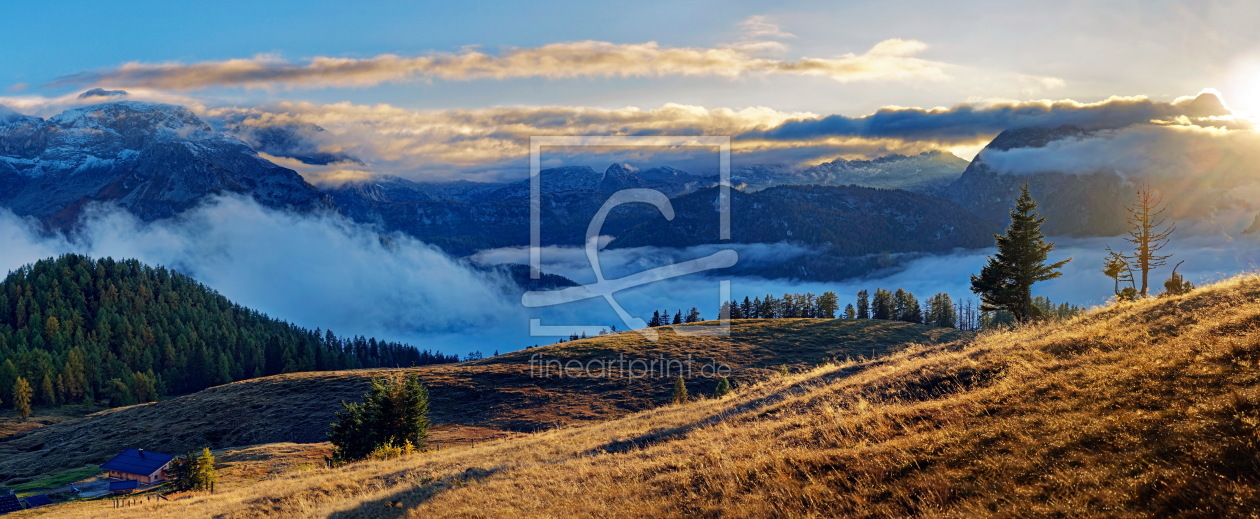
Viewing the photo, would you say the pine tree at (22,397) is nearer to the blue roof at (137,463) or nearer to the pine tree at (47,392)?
the pine tree at (47,392)

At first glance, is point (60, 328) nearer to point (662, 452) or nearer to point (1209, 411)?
point (662, 452)

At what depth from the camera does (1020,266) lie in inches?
1923

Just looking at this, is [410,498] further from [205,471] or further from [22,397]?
[22,397]

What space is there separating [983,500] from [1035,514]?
0.83m

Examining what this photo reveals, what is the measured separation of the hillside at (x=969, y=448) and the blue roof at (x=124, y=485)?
4471 centimetres

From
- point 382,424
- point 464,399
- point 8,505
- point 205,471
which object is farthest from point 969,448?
point 464,399

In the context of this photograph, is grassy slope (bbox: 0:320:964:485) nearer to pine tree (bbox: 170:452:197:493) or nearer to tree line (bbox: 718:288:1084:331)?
tree line (bbox: 718:288:1084:331)

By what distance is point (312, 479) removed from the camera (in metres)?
26.7

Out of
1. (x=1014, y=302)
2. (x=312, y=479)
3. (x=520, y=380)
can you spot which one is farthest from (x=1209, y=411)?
(x=520, y=380)

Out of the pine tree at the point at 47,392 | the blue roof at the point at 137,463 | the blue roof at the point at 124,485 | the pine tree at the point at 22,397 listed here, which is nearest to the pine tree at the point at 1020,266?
the blue roof at the point at 124,485

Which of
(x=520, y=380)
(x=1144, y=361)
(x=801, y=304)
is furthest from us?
(x=801, y=304)

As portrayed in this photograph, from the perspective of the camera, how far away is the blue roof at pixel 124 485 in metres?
56.3

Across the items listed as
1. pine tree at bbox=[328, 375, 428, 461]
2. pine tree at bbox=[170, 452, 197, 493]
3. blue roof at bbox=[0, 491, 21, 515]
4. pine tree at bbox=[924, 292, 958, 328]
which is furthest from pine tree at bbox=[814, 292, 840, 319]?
blue roof at bbox=[0, 491, 21, 515]

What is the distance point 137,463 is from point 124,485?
4066 millimetres
